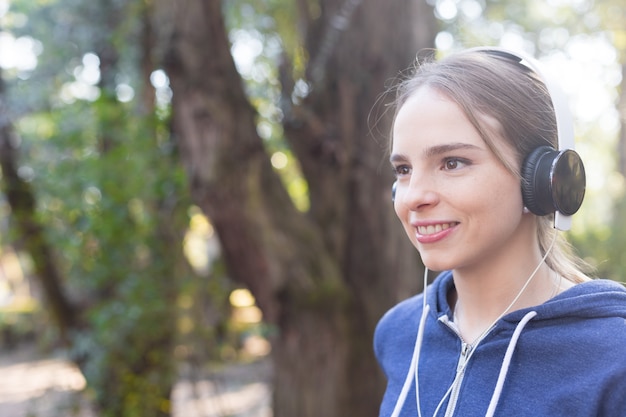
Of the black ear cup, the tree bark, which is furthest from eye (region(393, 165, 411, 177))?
the tree bark

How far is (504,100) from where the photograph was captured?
4.27 feet

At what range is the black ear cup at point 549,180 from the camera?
4.14 feet

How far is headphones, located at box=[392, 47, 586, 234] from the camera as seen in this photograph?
1.26 metres

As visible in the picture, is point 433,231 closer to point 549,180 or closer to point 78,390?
point 549,180

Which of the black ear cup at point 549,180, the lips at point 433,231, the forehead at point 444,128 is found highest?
the forehead at point 444,128

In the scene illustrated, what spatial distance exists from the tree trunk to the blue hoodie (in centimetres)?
183

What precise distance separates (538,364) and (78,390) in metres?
4.32

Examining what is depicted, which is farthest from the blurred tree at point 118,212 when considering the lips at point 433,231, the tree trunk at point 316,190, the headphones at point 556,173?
the headphones at point 556,173

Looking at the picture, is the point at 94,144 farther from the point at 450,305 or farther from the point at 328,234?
the point at 450,305

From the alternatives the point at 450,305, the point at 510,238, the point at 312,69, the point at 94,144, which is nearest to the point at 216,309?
the point at 94,144

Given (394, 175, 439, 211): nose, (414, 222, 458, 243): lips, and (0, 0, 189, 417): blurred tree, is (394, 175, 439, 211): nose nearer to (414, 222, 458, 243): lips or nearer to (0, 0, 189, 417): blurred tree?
(414, 222, 458, 243): lips

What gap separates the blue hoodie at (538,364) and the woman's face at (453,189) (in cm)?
17

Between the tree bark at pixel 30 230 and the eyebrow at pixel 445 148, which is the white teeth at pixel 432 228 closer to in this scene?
the eyebrow at pixel 445 148

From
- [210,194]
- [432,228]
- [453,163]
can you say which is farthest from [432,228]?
[210,194]
